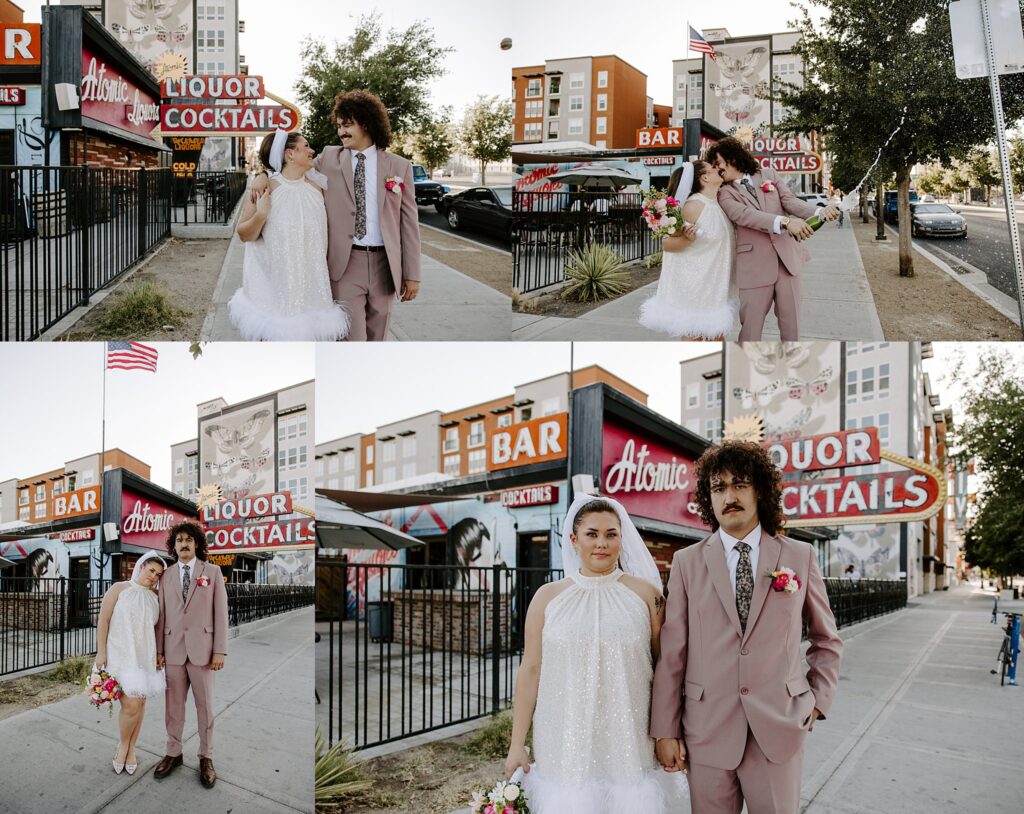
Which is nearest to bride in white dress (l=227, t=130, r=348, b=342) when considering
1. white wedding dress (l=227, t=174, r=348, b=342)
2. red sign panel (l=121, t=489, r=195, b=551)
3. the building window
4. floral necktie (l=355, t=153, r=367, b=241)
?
white wedding dress (l=227, t=174, r=348, b=342)

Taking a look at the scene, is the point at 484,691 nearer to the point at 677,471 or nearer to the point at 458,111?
the point at 677,471

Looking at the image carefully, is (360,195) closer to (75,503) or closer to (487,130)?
(487,130)

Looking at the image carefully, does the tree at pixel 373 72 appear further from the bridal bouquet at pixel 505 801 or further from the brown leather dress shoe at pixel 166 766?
the brown leather dress shoe at pixel 166 766

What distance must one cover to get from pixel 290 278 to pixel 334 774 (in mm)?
2324

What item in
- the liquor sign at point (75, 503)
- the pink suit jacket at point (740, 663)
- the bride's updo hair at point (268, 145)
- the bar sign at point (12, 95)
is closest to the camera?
the pink suit jacket at point (740, 663)

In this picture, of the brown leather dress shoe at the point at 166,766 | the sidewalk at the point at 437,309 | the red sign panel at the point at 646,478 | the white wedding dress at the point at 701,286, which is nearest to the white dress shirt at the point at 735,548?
the red sign panel at the point at 646,478

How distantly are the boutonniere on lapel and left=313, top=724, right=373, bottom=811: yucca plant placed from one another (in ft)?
7.20

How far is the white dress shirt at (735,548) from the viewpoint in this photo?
9.84 feet

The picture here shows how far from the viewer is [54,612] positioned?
14.1 ft

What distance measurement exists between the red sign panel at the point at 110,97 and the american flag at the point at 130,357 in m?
1.07

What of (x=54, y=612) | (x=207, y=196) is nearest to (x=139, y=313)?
(x=207, y=196)

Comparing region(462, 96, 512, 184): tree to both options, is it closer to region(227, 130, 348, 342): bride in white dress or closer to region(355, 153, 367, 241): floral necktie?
region(355, 153, 367, 241): floral necktie

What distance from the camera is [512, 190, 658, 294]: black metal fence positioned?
4113 mm

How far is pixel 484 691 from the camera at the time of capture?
411cm
